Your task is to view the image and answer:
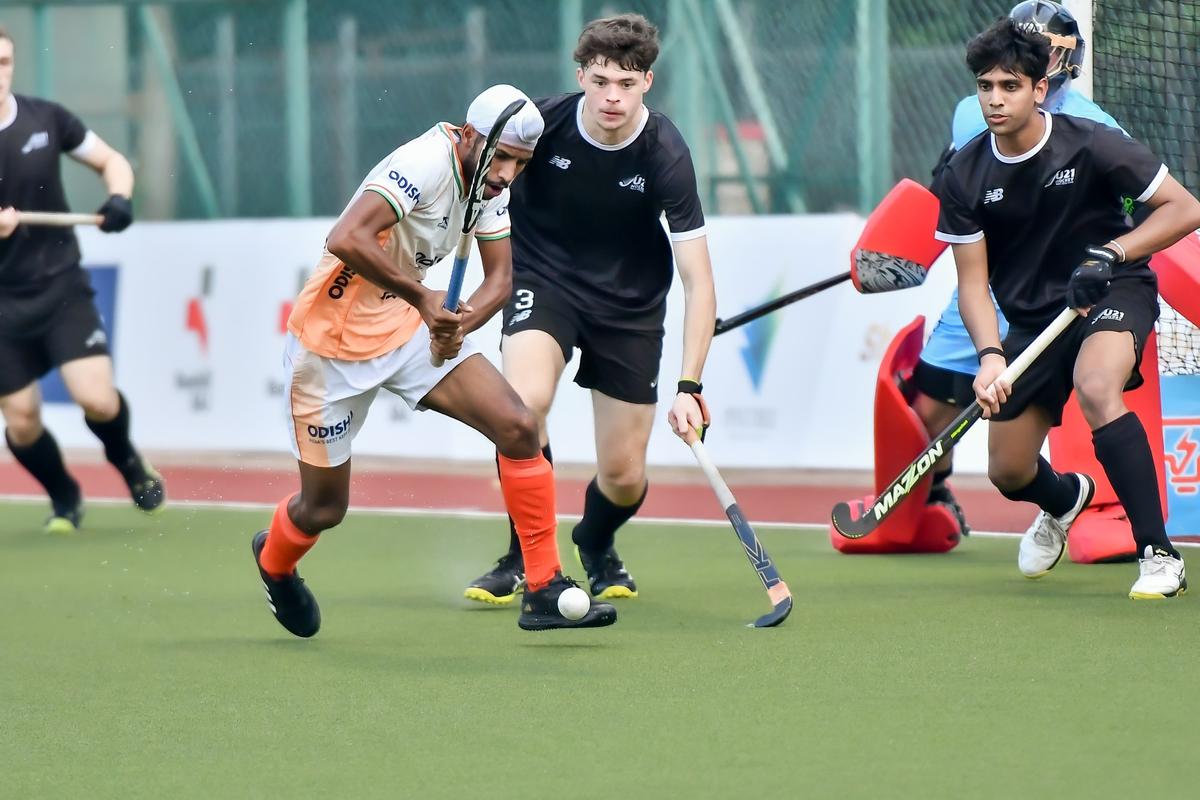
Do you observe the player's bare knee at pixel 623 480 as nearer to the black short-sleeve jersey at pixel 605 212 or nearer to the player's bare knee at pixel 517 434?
the black short-sleeve jersey at pixel 605 212

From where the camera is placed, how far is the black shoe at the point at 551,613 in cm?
484

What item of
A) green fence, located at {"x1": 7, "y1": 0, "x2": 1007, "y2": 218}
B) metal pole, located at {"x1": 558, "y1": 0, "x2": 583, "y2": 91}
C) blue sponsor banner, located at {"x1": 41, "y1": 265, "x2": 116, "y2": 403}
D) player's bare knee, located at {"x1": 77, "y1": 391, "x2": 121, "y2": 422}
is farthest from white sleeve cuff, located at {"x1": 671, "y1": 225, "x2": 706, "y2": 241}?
blue sponsor banner, located at {"x1": 41, "y1": 265, "x2": 116, "y2": 403}

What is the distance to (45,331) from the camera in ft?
25.0

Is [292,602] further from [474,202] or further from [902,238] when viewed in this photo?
[902,238]

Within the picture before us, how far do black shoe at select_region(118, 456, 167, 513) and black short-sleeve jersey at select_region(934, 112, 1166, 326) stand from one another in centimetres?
353

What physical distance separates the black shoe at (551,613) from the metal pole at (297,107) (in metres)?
6.62

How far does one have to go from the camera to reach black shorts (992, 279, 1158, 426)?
5.44 m

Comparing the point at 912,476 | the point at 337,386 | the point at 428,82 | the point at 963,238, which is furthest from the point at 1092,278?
the point at 428,82

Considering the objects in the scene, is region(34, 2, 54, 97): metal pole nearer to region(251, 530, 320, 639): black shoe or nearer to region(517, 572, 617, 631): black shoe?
region(251, 530, 320, 639): black shoe

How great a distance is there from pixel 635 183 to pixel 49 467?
3391mm

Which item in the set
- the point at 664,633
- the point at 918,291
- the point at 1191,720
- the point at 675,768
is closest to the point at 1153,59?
the point at 918,291

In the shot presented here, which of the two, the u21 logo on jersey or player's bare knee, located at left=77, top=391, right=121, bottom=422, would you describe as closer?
the u21 logo on jersey

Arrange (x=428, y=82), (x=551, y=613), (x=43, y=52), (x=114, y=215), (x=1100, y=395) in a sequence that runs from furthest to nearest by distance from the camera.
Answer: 1. (x=43, y=52)
2. (x=428, y=82)
3. (x=114, y=215)
4. (x=1100, y=395)
5. (x=551, y=613)

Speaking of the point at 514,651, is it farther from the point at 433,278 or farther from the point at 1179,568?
the point at 433,278
